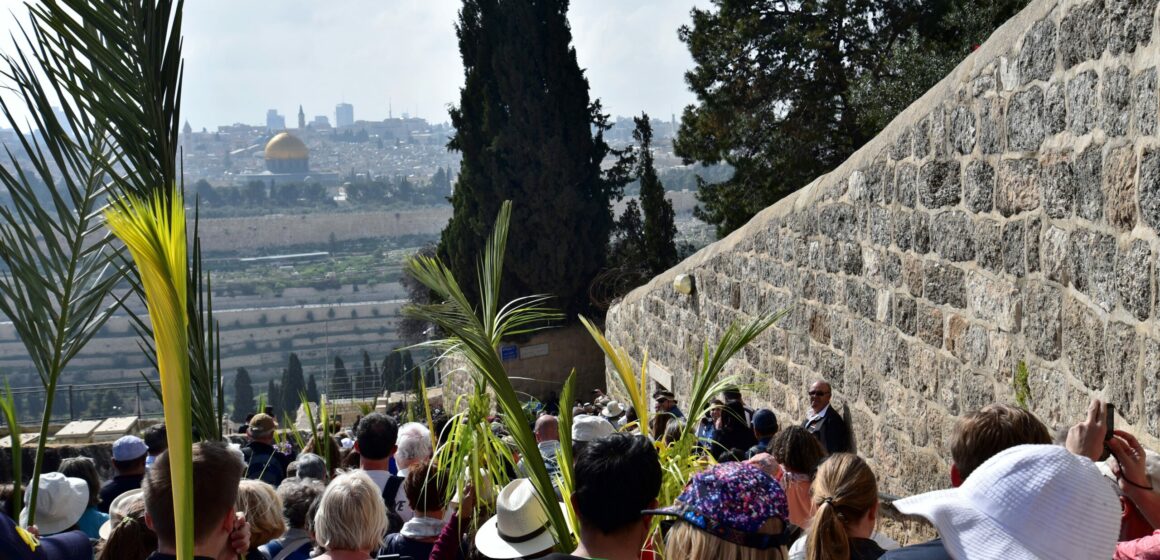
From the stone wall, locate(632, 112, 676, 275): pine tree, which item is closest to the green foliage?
locate(632, 112, 676, 275): pine tree

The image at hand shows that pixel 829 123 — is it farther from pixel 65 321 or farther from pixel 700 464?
pixel 65 321

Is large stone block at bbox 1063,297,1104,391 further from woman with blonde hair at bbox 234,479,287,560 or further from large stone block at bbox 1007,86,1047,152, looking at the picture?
woman with blonde hair at bbox 234,479,287,560

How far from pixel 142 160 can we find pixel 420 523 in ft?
4.88

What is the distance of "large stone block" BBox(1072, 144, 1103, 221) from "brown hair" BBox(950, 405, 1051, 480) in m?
1.07

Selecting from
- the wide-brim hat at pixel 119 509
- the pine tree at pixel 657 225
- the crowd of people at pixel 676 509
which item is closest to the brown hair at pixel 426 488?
the crowd of people at pixel 676 509

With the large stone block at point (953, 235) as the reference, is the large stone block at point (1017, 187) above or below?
above

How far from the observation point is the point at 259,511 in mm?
3211

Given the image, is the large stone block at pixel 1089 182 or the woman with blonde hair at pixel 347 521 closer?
the woman with blonde hair at pixel 347 521

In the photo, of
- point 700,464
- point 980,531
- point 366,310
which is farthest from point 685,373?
point 366,310

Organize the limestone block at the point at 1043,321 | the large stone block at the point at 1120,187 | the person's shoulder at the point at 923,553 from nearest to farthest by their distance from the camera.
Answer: the person's shoulder at the point at 923,553 < the large stone block at the point at 1120,187 < the limestone block at the point at 1043,321

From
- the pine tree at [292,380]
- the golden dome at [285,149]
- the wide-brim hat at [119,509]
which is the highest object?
the golden dome at [285,149]

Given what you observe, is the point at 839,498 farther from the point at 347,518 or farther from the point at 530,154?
the point at 530,154

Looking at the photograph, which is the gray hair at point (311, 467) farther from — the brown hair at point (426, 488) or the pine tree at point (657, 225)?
the pine tree at point (657, 225)

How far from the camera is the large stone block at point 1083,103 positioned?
3242mm
